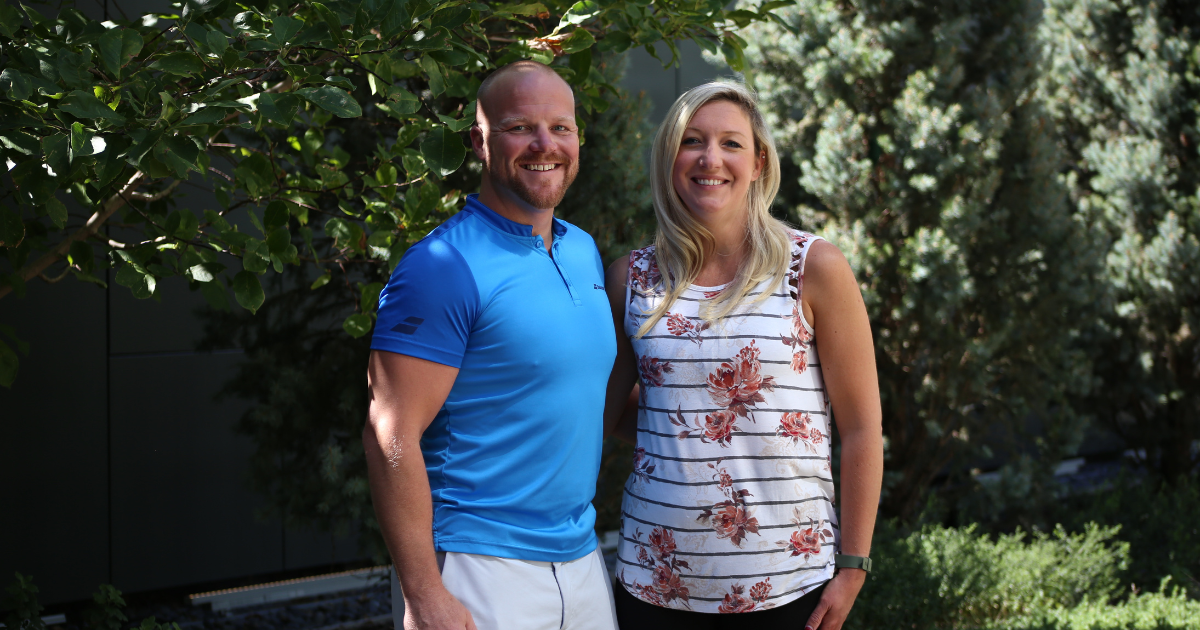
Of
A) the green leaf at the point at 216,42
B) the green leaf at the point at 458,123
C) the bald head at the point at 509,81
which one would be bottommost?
the green leaf at the point at 458,123

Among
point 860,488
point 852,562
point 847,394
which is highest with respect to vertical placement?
point 847,394

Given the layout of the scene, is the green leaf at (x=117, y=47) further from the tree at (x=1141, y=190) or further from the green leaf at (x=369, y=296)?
the tree at (x=1141, y=190)

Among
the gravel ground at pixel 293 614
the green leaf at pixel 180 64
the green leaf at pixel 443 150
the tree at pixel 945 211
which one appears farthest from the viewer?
the tree at pixel 945 211

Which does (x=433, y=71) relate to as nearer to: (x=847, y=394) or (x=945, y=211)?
(x=847, y=394)

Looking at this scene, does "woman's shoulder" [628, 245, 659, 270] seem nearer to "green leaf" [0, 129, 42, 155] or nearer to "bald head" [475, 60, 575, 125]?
"bald head" [475, 60, 575, 125]

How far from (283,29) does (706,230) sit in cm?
121

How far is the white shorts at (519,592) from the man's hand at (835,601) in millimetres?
571

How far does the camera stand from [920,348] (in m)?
6.04

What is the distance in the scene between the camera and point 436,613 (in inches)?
77.3

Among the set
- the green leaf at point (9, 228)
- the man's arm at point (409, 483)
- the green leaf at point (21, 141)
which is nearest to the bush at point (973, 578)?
the man's arm at point (409, 483)

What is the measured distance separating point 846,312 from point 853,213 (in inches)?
156

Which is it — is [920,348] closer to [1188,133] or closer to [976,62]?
[976,62]

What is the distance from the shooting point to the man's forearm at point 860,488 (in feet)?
7.96

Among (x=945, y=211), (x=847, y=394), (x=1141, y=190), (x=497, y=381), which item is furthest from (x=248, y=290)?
(x=1141, y=190)
